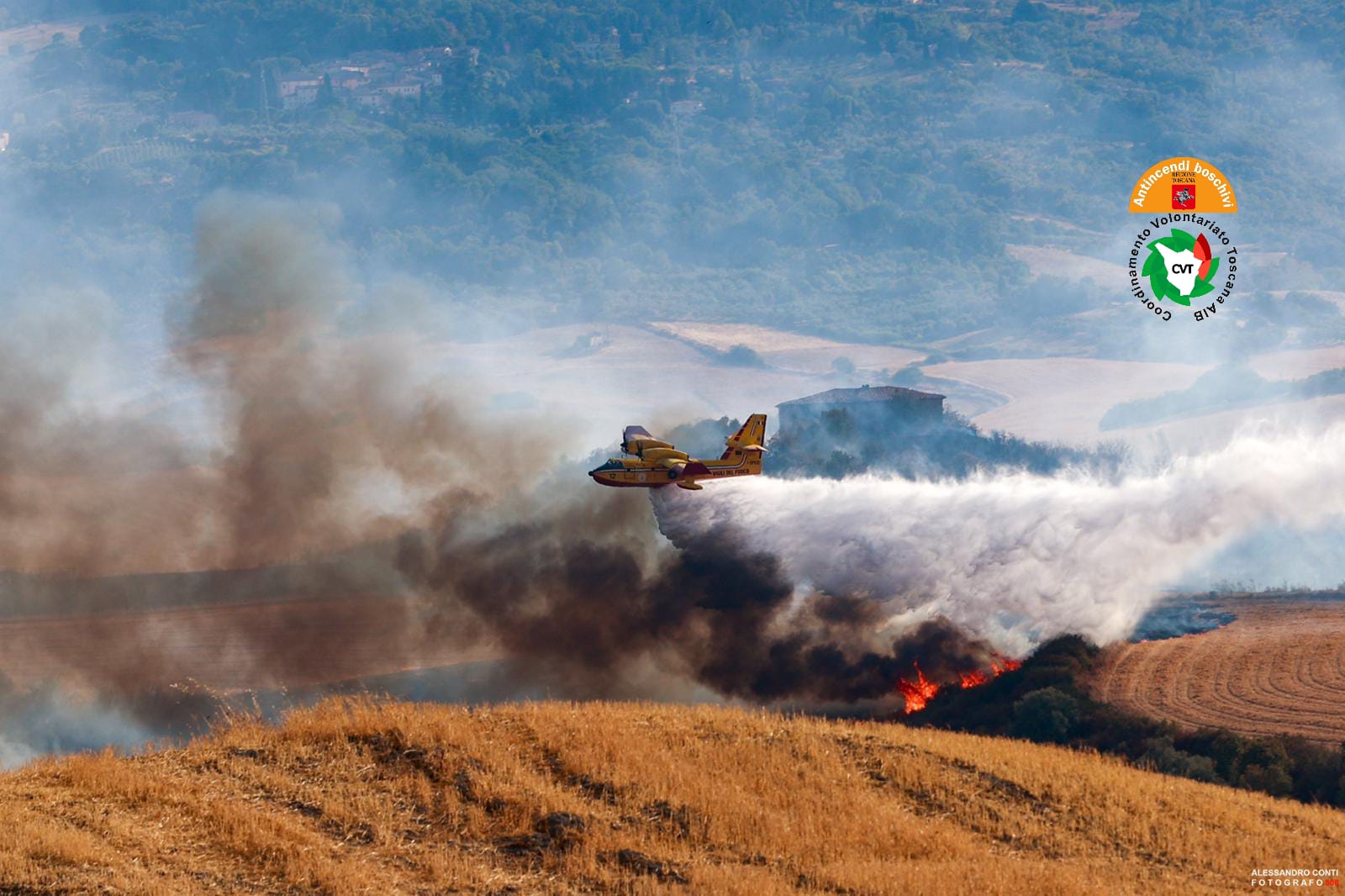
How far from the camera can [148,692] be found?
286 ft

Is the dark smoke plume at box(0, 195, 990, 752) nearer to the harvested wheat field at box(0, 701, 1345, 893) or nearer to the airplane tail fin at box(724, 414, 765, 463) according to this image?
the airplane tail fin at box(724, 414, 765, 463)

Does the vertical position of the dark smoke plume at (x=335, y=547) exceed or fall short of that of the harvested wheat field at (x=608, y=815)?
it falls short

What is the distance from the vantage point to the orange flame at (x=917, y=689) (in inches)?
2694

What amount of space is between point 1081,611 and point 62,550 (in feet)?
220

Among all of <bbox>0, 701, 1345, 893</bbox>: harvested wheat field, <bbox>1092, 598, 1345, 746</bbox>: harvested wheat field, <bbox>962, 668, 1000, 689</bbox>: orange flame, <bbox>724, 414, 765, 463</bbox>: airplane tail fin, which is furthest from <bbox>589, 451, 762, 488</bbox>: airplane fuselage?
<bbox>0, 701, 1345, 893</bbox>: harvested wheat field

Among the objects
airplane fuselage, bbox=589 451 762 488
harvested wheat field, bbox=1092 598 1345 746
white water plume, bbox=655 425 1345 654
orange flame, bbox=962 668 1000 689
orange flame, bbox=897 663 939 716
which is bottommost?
orange flame, bbox=897 663 939 716

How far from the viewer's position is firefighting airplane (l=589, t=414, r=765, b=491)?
64.8 m

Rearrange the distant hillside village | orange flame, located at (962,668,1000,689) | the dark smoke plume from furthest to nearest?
1. the distant hillside village
2. the dark smoke plume
3. orange flame, located at (962,668,1000,689)

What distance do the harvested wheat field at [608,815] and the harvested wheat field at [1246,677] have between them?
1935 cm

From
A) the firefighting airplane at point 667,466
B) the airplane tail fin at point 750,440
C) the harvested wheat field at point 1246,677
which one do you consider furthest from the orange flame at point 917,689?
the airplane tail fin at point 750,440

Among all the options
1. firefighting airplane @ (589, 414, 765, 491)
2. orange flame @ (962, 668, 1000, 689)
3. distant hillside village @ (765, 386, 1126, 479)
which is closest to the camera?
firefighting airplane @ (589, 414, 765, 491)

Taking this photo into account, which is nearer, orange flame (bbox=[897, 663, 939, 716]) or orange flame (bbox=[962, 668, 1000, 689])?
orange flame (bbox=[897, 663, 939, 716])

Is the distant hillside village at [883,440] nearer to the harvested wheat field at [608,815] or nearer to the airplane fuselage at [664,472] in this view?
the airplane fuselage at [664,472]

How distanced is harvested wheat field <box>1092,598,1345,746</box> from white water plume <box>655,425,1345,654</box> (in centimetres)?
Result: 301
